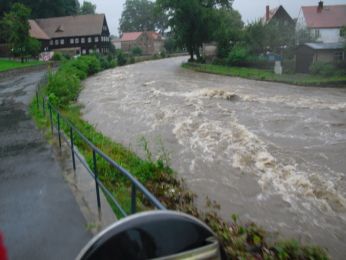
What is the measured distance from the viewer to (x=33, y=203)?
6.03m

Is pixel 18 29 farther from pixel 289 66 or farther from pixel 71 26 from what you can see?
pixel 289 66

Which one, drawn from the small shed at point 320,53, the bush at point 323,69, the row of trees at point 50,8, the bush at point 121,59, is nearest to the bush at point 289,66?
the small shed at point 320,53

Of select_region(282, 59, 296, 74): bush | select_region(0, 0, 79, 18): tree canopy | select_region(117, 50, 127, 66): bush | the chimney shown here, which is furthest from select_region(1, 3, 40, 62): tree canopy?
the chimney

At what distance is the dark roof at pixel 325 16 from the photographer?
51469 millimetres

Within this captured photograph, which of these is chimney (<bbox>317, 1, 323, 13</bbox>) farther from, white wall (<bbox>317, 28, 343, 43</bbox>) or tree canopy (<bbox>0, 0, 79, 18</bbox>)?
tree canopy (<bbox>0, 0, 79, 18</bbox>)

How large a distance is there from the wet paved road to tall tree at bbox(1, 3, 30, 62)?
41.1 metres

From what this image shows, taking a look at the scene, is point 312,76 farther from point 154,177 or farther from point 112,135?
point 154,177

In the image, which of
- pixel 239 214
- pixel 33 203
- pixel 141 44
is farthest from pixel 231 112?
pixel 141 44

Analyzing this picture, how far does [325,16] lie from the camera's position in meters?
52.6

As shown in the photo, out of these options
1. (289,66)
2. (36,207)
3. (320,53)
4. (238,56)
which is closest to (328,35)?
(238,56)

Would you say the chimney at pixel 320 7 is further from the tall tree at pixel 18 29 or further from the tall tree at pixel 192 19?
the tall tree at pixel 18 29

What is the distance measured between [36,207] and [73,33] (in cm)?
7253

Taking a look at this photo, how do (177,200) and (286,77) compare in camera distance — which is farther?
(286,77)

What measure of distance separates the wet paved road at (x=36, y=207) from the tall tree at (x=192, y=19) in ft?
136
